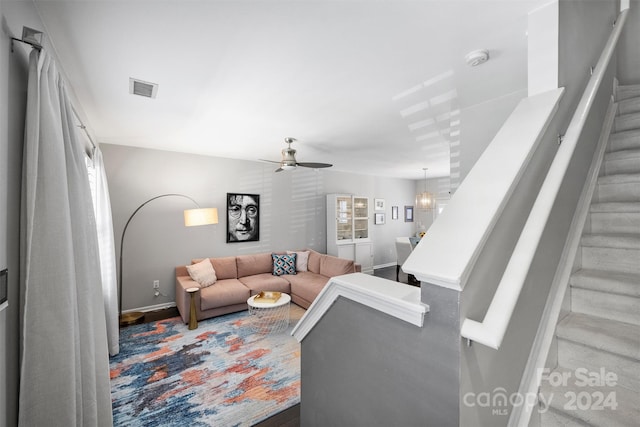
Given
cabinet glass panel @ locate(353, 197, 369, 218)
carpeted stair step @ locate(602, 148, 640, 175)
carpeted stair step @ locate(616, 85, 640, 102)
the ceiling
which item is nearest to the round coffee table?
the ceiling

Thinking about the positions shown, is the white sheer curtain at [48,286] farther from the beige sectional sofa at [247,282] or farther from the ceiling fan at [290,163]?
the beige sectional sofa at [247,282]

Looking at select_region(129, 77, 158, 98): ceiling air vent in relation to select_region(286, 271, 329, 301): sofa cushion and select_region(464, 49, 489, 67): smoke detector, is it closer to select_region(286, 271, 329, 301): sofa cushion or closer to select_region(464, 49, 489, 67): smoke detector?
select_region(464, 49, 489, 67): smoke detector

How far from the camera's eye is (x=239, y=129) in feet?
10.5

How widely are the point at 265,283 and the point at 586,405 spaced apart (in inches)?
146

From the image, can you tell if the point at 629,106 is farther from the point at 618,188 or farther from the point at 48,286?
the point at 48,286

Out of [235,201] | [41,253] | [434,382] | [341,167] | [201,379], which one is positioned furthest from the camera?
[341,167]

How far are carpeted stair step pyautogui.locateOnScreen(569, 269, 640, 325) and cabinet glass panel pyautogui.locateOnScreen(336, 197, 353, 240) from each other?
4.72 metres

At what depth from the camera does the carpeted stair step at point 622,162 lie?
1803mm

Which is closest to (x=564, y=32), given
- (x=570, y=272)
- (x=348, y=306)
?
(x=570, y=272)

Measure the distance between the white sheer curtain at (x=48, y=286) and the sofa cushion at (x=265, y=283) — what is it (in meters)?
2.75

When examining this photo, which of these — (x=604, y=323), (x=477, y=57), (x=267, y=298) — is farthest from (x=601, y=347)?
(x=267, y=298)

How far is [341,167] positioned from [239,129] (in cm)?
316

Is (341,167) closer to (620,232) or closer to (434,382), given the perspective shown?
(620,232)

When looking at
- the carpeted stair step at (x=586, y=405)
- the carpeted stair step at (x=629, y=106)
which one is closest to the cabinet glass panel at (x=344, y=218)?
the carpeted stair step at (x=629, y=106)
